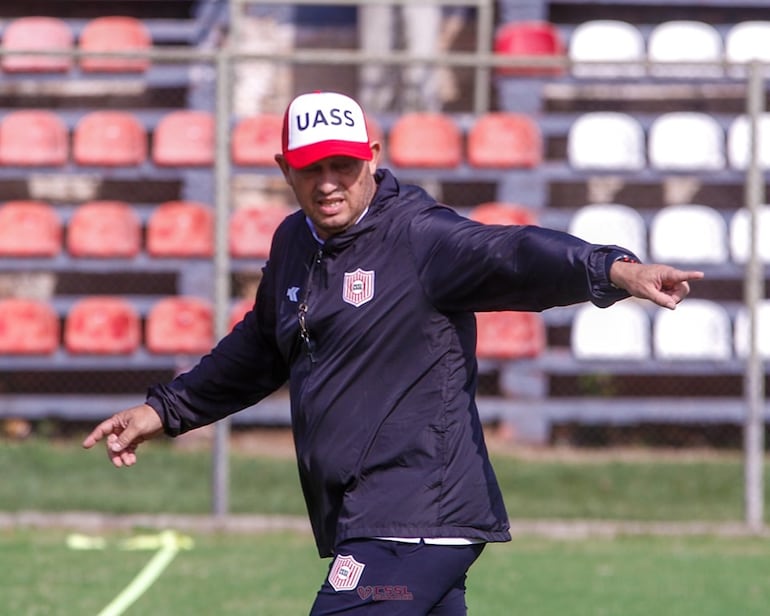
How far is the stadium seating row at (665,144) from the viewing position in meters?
12.5

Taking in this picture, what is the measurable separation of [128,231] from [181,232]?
0.47m

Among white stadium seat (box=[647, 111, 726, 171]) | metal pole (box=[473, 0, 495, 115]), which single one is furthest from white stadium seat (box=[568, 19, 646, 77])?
white stadium seat (box=[647, 111, 726, 171])

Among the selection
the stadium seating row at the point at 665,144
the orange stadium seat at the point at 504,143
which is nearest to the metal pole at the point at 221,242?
the orange stadium seat at the point at 504,143

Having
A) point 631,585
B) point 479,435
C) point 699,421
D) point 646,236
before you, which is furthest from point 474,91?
point 479,435

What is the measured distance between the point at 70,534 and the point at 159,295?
397 cm

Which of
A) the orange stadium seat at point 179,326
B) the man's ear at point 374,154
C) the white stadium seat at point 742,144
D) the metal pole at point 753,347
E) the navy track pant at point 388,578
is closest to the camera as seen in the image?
the navy track pant at point 388,578

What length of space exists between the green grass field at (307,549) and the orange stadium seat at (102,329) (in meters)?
0.85

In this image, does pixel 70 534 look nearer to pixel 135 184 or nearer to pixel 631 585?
pixel 631 585

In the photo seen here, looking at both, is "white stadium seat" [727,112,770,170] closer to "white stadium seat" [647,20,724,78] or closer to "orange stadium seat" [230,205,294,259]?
"white stadium seat" [647,20,724,78]

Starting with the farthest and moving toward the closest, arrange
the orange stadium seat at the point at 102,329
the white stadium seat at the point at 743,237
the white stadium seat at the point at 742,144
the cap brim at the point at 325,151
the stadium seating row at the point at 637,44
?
1. the stadium seating row at the point at 637,44
2. the white stadium seat at the point at 742,144
3. the white stadium seat at the point at 743,237
4. the orange stadium seat at the point at 102,329
5. the cap brim at the point at 325,151

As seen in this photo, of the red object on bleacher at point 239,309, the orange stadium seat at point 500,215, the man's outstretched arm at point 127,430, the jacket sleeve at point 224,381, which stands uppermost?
the orange stadium seat at point 500,215

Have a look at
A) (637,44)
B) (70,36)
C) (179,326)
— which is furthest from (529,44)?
(70,36)

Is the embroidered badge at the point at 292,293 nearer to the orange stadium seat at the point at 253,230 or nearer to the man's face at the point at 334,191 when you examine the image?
the man's face at the point at 334,191

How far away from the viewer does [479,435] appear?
441 cm
